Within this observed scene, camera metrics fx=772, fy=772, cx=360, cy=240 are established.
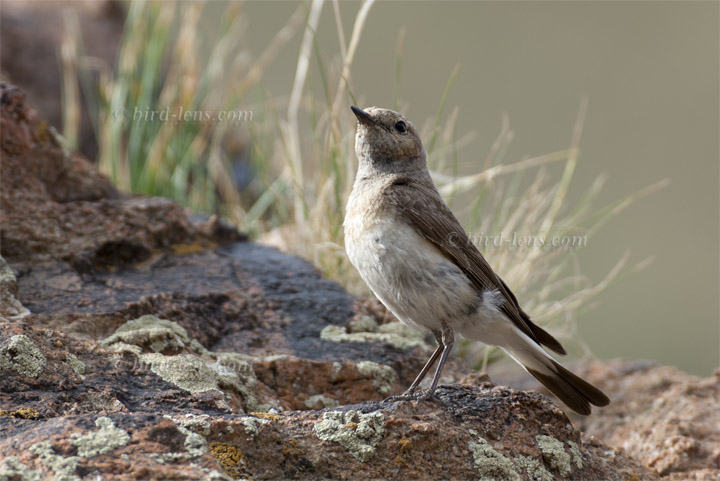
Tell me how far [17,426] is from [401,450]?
1.40 m

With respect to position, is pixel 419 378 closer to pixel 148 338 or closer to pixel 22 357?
pixel 148 338

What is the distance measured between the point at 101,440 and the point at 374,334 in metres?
2.12

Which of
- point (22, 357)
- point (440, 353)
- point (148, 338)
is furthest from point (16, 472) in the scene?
point (440, 353)

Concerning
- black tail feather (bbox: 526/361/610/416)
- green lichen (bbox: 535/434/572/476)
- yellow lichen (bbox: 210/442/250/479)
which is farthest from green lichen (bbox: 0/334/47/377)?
black tail feather (bbox: 526/361/610/416)

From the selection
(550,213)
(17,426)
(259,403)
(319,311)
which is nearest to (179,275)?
(319,311)

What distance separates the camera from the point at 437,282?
382cm

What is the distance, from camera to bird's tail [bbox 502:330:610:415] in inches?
151

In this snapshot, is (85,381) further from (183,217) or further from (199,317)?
(183,217)

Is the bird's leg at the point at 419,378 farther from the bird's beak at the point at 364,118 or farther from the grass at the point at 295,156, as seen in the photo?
the bird's beak at the point at 364,118

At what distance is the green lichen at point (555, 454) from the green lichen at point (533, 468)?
0.20ft

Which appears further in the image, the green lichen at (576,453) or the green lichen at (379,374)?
the green lichen at (379,374)

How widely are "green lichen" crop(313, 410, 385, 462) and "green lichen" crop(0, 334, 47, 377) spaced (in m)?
1.16

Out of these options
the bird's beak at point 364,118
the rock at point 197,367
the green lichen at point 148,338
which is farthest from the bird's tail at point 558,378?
the green lichen at point 148,338

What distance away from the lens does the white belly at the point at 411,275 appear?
3.80m
